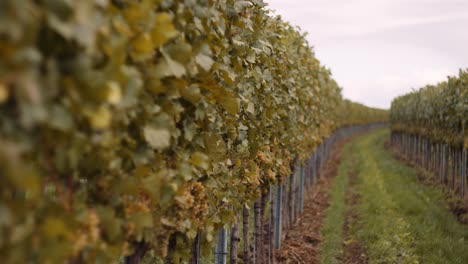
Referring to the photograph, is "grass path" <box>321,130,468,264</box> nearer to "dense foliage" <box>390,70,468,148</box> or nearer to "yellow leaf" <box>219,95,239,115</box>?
"dense foliage" <box>390,70,468,148</box>

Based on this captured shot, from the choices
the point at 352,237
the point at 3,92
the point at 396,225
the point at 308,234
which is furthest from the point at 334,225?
the point at 3,92

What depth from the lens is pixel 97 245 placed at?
7.48 ft

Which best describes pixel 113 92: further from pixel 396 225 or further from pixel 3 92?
pixel 396 225

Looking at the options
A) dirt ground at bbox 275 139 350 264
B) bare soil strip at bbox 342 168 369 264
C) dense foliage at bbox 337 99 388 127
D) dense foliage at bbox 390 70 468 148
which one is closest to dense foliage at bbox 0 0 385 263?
dirt ground at bbox 275 139 350 264

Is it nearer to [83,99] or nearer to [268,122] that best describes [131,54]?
[83,99]

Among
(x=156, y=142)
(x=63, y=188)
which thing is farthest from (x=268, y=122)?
(x=63, y=188)

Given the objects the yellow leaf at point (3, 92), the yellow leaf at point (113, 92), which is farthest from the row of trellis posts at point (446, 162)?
the yellow leaf at point (3, 92)

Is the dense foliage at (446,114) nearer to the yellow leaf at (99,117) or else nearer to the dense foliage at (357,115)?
the dense foliage at (357,115)

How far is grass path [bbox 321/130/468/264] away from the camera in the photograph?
10250 millimetres

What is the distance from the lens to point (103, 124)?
191 centimetres

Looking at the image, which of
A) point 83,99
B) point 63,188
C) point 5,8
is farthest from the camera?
point 63,188

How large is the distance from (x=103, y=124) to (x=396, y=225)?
36.2 ft

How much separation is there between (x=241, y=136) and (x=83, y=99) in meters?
3.62

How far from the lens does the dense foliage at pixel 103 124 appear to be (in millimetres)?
1701
